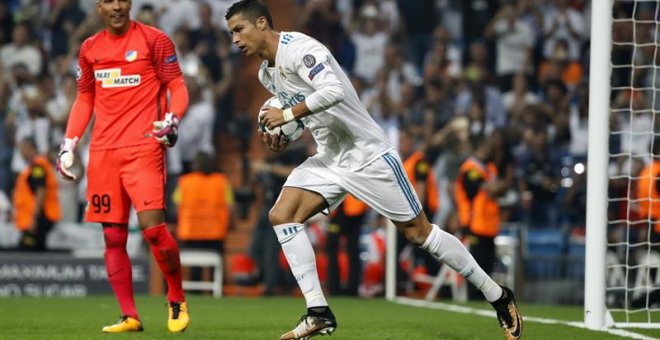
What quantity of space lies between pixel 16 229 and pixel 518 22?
894 centimetres

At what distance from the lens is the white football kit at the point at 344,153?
7348mm

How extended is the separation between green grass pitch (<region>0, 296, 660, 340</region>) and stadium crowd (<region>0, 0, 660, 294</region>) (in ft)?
11.8

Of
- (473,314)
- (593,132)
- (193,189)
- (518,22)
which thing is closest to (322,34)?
(518,22)

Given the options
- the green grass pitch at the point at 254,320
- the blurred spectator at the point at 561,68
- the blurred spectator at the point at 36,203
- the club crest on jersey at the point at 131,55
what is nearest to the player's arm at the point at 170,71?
the club crest on jersey at the point at 131,55

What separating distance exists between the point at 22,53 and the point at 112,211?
11.8 metres

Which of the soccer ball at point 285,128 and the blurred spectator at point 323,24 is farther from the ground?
the blurred spectator at point 323,24

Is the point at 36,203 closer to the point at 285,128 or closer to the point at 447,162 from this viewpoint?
the point at 447,162

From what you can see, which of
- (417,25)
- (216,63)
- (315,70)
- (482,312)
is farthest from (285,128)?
(417,25)

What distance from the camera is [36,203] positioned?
16.9 metres

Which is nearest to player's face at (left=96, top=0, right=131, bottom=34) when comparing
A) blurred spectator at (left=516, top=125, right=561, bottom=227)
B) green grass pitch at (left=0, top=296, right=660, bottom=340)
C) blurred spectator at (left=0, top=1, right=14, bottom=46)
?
green grass pitch at (left=0, top=296, right=660, bottom=340)

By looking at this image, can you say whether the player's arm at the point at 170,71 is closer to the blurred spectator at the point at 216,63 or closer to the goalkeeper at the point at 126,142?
the goalkeeper at the point at 126,142

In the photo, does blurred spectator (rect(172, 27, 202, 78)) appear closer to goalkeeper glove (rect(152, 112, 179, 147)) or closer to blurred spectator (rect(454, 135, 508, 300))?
blurred spectator (rect(454, 135, 508, 300))

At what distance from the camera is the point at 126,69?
8789mm

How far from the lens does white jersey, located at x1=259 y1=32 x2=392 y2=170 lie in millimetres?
7156
